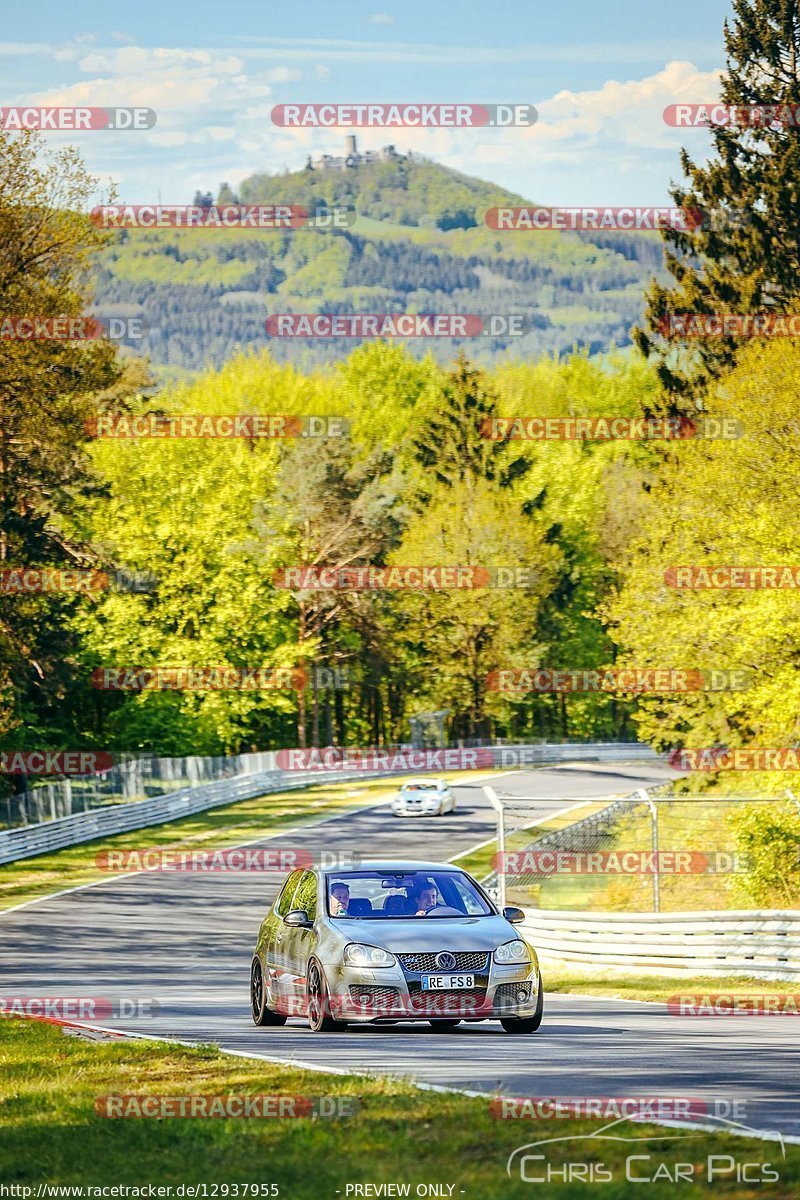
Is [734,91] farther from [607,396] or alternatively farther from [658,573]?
[607,396]

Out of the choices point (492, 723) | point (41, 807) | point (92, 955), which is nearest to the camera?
point (92, 955)

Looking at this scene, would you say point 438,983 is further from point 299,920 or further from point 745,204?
point 745,204

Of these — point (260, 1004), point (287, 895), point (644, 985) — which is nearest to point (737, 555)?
point (644, 985)

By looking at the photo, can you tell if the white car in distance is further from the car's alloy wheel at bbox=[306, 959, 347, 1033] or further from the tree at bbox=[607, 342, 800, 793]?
the car's alloy wheel at bbox=[306, 959, 347, 1033]

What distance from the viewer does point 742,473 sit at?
41188 millimetres

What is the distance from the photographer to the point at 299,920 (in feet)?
49.0

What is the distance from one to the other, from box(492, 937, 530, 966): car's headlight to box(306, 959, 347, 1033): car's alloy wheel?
1.34 metres

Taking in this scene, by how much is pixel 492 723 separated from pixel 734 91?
1732 inches

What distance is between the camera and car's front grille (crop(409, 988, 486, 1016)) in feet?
46.3

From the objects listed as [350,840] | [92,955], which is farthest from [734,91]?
[92,955]

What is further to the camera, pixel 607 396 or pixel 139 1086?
pixel 607 396

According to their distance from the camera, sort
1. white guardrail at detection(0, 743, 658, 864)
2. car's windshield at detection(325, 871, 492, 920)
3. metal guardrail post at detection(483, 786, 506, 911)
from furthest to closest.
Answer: white guardrail at detection(0, 743, 658, 864) < metal guardrail post at detection(483, 786, 506, 911) < car's windshield at detection(325, 871, 492, 920)

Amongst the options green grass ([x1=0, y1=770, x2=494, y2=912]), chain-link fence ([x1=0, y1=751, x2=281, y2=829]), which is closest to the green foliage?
green grass ([x1=0, y1=770, x2=494, y2=912])

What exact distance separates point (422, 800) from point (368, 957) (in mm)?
43986
